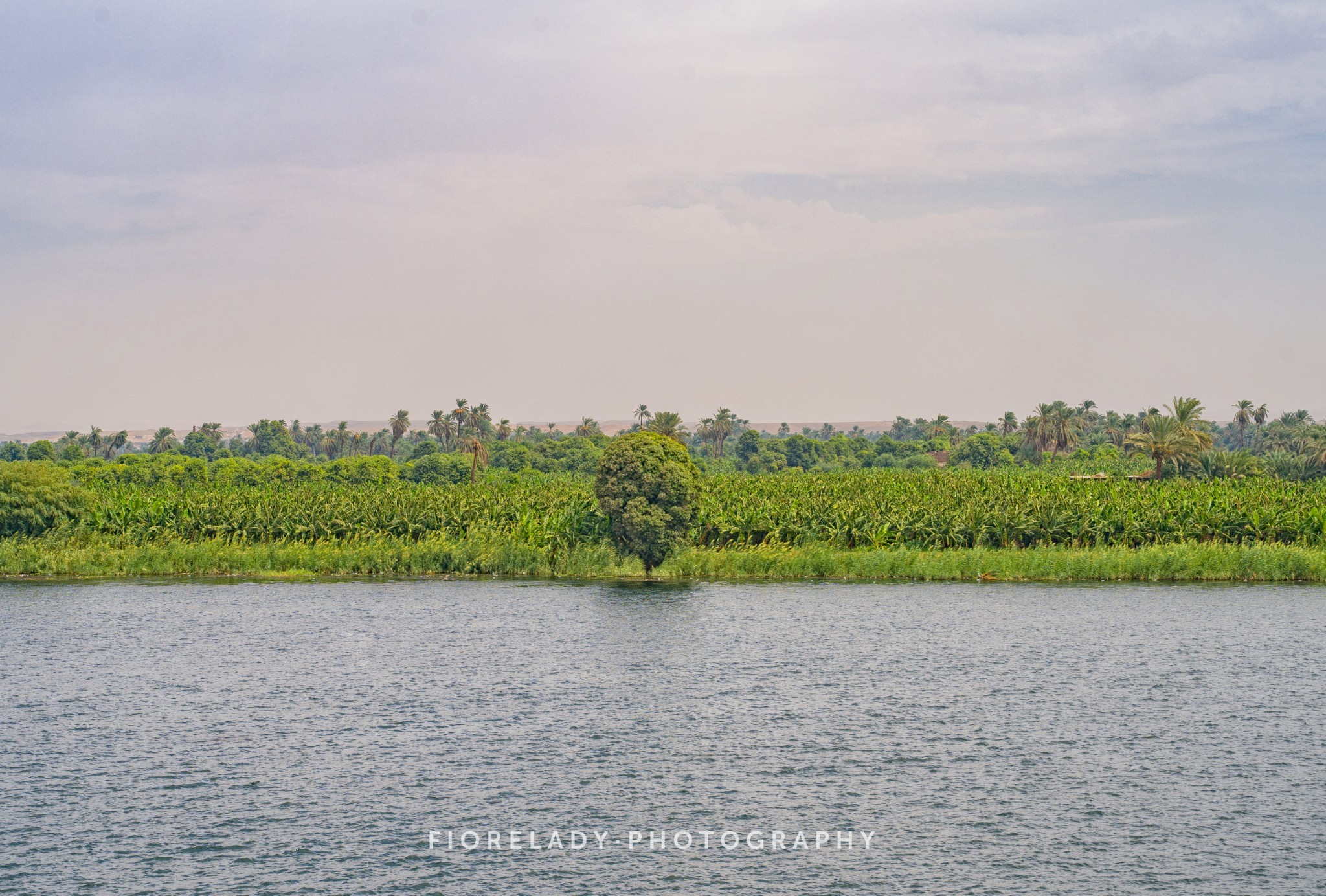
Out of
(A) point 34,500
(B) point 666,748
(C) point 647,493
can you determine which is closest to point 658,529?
(C) point 647,493

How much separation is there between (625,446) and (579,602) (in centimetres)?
1118

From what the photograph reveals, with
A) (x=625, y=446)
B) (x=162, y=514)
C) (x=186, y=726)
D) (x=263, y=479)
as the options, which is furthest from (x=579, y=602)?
(x=263, y=479)

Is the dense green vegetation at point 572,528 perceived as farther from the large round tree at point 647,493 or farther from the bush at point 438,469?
the bush at point 438,469

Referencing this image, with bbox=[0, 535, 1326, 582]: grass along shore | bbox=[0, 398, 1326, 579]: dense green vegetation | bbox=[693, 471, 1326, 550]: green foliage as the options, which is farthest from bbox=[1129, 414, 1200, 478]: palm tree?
bbox=[0, 535, 1326, 582]: grass along shore

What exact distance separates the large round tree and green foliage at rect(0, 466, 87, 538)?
131 ft

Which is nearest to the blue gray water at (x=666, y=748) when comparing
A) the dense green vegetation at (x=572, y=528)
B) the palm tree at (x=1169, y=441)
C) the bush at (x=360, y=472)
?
the dense green vegetation at (x=572, y=528)

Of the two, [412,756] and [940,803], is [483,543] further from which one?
[940,803]

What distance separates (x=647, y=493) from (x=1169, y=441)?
81.0 m

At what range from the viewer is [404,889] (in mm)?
25344

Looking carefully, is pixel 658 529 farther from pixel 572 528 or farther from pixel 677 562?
pixel 572 528

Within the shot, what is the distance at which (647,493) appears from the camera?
71.7 m

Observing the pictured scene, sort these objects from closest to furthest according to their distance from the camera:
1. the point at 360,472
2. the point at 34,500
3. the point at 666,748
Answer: the point at 666,748 < the point at 34,500 < the point at 360,472

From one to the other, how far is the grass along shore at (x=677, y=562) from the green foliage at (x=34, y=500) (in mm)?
1357

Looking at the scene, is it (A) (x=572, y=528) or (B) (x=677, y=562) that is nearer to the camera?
(B) (x=677, y=562)
